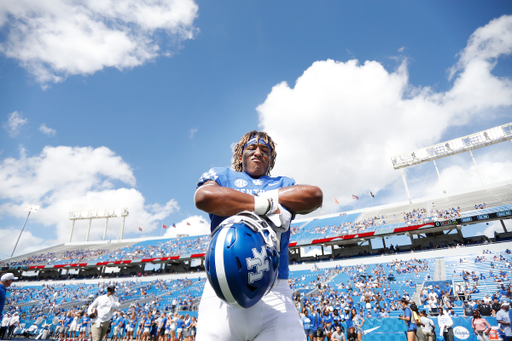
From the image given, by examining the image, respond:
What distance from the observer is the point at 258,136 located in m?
2.23

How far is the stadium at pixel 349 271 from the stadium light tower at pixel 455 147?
0.42 feet

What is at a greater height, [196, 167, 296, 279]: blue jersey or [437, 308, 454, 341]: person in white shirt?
[196, 167, 296, 279]: blue jersey

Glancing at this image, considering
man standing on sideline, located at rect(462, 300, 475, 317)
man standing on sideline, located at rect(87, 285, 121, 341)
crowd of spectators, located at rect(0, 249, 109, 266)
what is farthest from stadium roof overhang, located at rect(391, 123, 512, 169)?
crowd of spectators, located at rect(0, 249, 109, 266)

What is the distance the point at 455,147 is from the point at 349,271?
1023 inches

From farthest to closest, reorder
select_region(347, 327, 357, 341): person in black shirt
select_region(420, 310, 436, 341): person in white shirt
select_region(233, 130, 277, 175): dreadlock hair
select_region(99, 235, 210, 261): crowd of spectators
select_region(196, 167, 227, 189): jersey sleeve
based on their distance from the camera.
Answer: select_region(99, 235, 210, 261): crowd of spectators → select_region(347, 327, 357, 341): person in black shirt → select_region(420, 310, 436, 341): person in white shirt → select_region(233, 130, 277, 175): dreadlock hair → select_region(196, 167, 227, 189): jersey sleeve

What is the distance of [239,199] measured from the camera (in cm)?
159

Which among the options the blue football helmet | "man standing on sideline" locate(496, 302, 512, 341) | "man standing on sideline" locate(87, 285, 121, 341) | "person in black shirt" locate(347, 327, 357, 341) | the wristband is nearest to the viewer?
the blue football helmet

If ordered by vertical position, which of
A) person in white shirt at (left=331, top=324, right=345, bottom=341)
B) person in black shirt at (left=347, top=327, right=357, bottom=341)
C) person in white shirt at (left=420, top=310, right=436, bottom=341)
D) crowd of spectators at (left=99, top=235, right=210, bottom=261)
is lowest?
person in black shirt at (left=347, top=327, right=357, bottom=341)

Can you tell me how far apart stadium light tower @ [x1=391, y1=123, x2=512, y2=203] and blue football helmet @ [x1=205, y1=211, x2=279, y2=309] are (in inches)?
1778

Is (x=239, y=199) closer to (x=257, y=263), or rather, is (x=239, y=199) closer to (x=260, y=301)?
(x=257, y=263)

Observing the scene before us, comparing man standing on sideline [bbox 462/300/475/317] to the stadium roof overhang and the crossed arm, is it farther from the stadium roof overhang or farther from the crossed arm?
the stadium roof overhang

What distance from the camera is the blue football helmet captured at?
1316mm

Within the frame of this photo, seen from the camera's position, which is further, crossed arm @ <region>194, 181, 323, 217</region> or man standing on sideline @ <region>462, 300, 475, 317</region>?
man standing on sideline @ <region>462, 300, 475, 317</region>

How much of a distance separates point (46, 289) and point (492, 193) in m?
60.6
